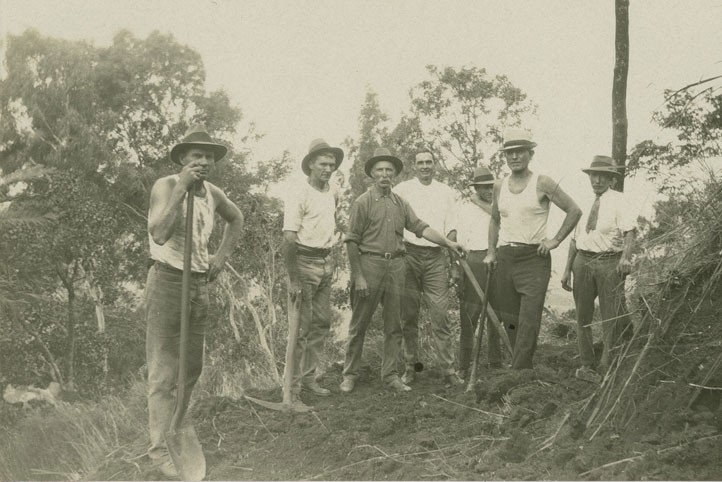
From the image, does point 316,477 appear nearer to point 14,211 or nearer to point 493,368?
point 493,368

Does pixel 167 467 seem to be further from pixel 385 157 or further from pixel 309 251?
pixel 385 157

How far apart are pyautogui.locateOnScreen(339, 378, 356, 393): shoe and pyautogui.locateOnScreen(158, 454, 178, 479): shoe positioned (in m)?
1.95

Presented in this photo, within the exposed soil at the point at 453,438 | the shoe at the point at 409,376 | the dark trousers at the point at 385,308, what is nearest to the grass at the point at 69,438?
the exposed soil at the point at 453,438

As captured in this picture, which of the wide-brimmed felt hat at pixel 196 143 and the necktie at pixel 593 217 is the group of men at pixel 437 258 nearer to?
the necktie at pixel 593 217

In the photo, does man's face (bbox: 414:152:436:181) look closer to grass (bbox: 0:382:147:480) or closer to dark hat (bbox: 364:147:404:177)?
dark hat (bbox: 364:147:404:177)

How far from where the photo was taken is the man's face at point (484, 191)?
693 centimetres

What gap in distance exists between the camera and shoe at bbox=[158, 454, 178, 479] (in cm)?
402

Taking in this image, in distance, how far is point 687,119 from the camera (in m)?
4.48

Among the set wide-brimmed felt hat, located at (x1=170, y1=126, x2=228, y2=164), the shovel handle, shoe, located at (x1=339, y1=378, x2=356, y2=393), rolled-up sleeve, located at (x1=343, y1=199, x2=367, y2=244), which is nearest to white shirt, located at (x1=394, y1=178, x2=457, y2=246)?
rolled-up sleeve, located at (x1=343, y1=199, x2=367, y2=244)

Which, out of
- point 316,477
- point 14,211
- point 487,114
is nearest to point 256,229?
point 487,114

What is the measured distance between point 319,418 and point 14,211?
12.9 m

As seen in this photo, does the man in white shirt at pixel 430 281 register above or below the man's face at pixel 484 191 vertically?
below

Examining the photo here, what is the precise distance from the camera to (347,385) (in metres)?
5.83

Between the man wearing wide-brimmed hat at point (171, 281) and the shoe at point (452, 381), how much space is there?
7.62 feet
